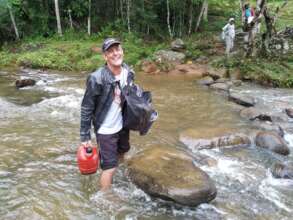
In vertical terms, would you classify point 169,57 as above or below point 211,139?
below

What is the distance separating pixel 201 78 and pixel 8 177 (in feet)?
30.6

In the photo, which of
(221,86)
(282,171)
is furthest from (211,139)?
(221,86)

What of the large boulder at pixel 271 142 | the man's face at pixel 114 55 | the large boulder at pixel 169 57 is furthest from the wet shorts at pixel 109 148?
the large boulder at pixel 169 57

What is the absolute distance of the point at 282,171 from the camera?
557 centimetres

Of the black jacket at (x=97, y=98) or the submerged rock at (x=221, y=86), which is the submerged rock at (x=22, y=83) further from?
the black jacket at (x=97, y=98)

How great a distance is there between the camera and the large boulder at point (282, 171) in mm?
5523

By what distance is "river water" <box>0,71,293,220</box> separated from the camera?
4.45 m

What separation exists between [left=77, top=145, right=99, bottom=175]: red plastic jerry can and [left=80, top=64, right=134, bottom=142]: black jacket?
0.14 meters

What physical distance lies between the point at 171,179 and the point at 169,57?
11683 mm

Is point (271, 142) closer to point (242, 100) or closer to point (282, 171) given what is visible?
point (282, 171)

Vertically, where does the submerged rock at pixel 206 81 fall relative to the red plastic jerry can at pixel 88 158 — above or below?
→ below

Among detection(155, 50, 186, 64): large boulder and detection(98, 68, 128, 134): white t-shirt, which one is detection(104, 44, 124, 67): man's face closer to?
detection(98, 68, 128, 134): white t-shirt

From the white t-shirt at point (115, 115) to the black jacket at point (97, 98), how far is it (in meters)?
0.04

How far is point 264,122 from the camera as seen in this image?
26.8ft
